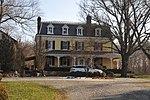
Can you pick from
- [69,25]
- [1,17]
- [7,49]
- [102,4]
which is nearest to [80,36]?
[69,25]

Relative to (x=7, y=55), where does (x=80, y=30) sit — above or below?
above

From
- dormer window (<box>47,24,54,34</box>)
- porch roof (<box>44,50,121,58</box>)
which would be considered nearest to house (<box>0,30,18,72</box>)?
porch roof (<box>44,50,121,58</box>)

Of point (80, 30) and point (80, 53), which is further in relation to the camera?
point (80, 30)

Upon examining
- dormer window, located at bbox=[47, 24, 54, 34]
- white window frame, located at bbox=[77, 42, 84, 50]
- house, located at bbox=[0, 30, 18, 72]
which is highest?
dormer window, located at bbox=[47, 24, 54, 34]

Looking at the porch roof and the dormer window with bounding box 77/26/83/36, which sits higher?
the dormer window with bounding box 77/26/83/36

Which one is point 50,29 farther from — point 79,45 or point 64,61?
point 64,61

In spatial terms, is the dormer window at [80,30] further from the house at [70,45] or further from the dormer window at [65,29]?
the dormer window at [65,29]

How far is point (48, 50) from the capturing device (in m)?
67.1

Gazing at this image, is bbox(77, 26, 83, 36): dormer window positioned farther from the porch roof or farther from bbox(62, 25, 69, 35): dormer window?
the porch roof

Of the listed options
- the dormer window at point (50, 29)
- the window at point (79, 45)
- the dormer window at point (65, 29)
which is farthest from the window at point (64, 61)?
the dormer window at point (50, 29)

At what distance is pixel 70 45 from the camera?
2702 inches

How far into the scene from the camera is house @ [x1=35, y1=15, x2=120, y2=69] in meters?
65.8

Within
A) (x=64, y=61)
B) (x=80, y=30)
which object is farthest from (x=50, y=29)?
(x=64, y=61)

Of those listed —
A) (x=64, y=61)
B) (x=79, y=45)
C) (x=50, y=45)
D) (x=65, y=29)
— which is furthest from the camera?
(x=65, y=29)
